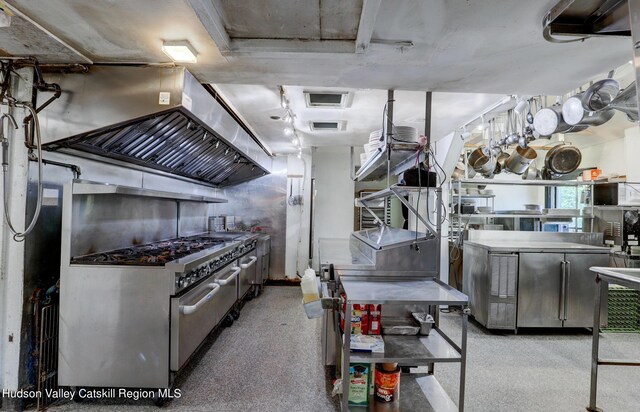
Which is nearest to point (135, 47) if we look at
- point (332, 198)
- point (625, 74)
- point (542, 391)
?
point (542, 391)

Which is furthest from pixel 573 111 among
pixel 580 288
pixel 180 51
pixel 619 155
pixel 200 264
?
pixel 619 155

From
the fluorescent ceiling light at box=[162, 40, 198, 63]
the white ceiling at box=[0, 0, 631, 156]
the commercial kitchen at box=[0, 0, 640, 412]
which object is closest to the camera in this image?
the white ceiling at box=[0, 0, 631, 156]

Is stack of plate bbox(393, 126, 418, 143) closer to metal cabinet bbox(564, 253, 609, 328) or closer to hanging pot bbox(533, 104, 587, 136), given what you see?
hanging pot bbox(533, 104, 587, 136)

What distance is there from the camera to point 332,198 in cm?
600

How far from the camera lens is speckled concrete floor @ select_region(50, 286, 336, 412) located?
212 cm

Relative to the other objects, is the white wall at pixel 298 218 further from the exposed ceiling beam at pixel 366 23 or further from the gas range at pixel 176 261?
the exposed ceiling beam at pixel 366 23

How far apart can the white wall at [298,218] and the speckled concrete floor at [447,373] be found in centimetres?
199

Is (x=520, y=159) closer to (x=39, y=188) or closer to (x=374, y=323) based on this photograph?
(x=374, y=323)

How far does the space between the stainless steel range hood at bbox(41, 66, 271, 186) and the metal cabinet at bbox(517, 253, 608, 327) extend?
3.68 metres

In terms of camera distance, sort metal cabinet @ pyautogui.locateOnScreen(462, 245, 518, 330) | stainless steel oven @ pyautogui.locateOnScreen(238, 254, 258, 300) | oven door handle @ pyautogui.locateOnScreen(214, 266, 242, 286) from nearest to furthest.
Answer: oven door handle @ pyautogui.locateOnScreen(214, 266, 242, 286), metal cabinet @ pyautogui.locateOnScreen(462, 245, 518, 330), stainless steel oven @ pyautogui.locateOnScreen(238, 254, 258, 300)

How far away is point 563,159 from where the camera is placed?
433cm

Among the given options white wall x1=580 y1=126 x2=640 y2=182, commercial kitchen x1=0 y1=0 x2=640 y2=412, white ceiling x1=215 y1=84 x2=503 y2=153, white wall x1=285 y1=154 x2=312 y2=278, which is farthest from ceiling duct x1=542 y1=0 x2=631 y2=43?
white wall x1=580 y1=126 x2=640 y2=182

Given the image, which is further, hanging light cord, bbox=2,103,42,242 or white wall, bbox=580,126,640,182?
white wall, bbox=580,126,640,182

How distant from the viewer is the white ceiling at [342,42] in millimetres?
1577
